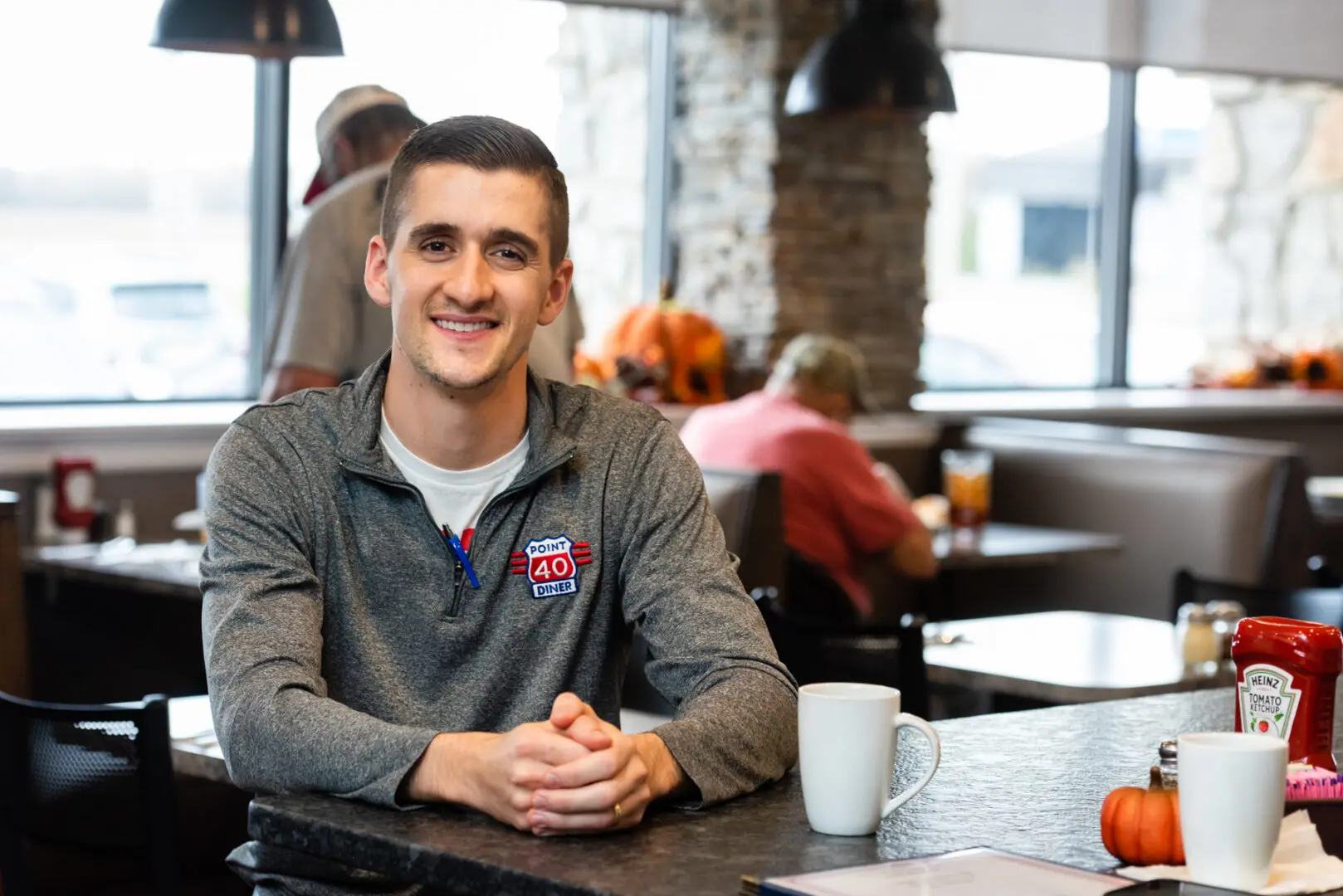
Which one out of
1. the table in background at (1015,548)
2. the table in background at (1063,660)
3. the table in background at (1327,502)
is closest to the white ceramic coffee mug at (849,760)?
the table in background at (1063,660)

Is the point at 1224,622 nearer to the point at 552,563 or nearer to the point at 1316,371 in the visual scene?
the point at 552,563

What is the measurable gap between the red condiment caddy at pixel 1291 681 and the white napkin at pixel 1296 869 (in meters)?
0.15

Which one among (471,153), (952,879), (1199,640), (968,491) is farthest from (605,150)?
(952,879)

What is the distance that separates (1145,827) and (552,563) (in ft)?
2.15

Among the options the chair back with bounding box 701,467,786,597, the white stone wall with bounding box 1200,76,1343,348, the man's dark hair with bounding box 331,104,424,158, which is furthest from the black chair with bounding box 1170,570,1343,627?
the white stone wall with bounding box 1200,76,1343,348

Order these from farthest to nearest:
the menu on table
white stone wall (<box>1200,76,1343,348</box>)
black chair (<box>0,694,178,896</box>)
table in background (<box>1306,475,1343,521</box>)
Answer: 1. white stone wall (<box>1200,76,1343,348</box>)
2. table in background (<box>1306,475,1343,521</box>)
3. black chair (<box>0,694,178,896</box>)
4. the menu on table

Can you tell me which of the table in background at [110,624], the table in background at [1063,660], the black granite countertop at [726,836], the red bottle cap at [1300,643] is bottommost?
the table in background at [110,624]

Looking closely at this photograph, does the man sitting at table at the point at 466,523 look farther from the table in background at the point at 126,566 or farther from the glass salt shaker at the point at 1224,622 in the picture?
the table in background at the point at 126,566

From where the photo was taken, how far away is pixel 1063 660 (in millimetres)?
3236

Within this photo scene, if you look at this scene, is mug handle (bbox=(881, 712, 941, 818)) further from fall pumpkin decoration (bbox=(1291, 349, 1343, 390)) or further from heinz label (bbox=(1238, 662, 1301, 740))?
fall pumpkin decoration (bbox=(1291, 349, 1343, 390))

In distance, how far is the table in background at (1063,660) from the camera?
9.79 feet

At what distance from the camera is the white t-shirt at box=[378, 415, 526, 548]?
1.80 metres

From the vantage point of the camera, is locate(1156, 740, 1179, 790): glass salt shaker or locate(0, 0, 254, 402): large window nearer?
locate(1156, 740, 1179, 790): glass salt shaker

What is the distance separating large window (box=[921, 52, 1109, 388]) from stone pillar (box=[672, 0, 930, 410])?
28.9 inches
